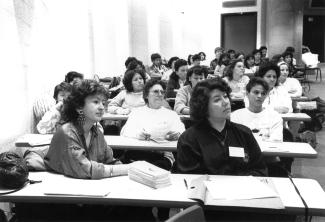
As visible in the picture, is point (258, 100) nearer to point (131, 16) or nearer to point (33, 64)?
point (33, 64)

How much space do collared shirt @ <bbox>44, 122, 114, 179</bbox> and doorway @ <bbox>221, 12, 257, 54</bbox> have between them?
1484 centimetres

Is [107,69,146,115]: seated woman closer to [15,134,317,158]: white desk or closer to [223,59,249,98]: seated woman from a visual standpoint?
[15,134,317,158]: white desk

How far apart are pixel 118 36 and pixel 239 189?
7.79 m

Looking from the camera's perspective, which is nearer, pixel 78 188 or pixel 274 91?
pixel 78 188

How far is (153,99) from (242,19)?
1355 cm

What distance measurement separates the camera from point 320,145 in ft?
20.5

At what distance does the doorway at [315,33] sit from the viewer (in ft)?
60.2

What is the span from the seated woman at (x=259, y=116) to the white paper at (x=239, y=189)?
157cm

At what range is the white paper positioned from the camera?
2.09 meters

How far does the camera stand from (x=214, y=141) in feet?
8.90

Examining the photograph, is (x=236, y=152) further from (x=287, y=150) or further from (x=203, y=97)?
(x=287, y=150)

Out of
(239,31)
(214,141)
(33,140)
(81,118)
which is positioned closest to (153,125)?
(33,140)

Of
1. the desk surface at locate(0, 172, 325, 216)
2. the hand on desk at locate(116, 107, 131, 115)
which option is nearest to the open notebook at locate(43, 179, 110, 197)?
the desk surface at locate(0, 172, 325, 216)

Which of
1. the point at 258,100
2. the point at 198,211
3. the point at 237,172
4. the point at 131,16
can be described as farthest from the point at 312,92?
the point at 198,211
